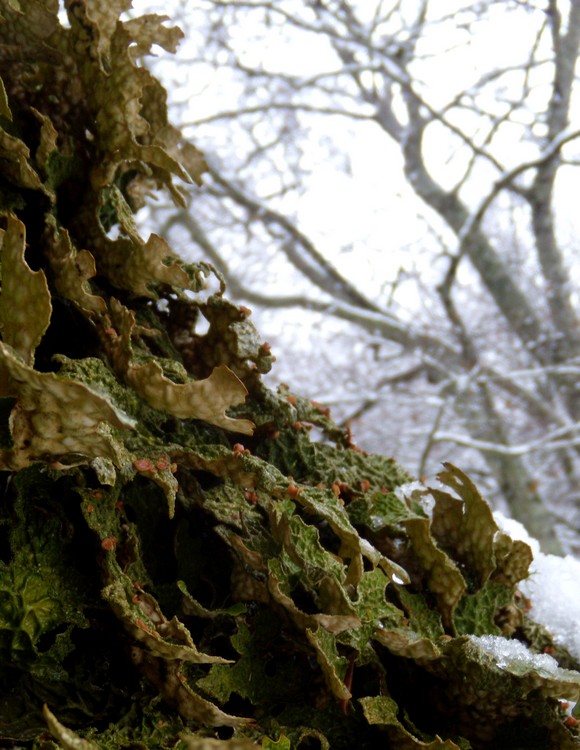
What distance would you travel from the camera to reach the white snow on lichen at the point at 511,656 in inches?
22.1

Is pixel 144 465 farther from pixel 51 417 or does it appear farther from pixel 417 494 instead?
pixel 417 494

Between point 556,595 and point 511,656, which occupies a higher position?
point 556,595

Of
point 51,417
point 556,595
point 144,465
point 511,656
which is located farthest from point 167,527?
point 556,595

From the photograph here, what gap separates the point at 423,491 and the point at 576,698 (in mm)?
262

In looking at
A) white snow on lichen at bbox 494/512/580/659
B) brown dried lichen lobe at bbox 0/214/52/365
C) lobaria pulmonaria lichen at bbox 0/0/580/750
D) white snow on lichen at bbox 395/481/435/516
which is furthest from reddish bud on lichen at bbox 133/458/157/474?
white snow on lichen at bbox 494/512/580/659

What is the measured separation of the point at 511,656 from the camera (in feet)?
1.93

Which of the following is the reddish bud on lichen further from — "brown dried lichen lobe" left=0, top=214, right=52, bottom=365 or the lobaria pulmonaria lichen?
"brown dried lichen lobe" left=0, top=214, right=52, bottom=365

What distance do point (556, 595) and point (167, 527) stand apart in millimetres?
545

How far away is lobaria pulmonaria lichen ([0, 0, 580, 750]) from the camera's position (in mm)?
492

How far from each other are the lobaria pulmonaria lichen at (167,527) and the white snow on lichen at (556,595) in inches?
3.2

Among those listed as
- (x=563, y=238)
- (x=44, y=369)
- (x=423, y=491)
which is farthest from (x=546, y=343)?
(x=44, y=369)

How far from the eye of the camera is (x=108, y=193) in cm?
68

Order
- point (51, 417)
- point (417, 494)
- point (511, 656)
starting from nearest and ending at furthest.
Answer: point (51, 417)
point (511, 656)
point (417, 494)

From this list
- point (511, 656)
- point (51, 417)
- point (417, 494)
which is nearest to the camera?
point (51, 417)
